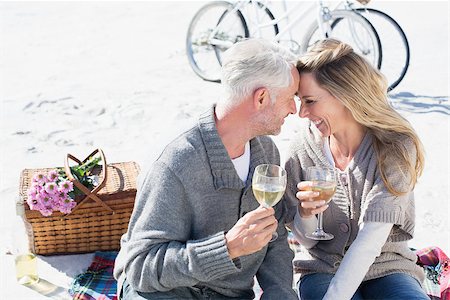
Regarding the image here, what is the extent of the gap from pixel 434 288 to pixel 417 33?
599cm

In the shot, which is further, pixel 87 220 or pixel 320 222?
pixel 87 220

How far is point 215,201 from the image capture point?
3129 mm

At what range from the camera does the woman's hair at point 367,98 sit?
10.5ft

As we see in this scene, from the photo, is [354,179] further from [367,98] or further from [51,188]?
[51,188]

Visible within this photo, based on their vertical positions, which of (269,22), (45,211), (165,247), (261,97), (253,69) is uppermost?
(253,69)

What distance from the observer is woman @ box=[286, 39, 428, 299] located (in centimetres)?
321

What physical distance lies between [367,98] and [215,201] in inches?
32.8

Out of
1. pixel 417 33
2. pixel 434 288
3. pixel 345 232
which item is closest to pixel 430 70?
pixel 417 33

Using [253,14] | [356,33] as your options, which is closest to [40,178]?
[356,33]

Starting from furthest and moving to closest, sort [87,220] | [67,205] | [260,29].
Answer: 1. [260,29]
2. [87,220]
3. [67,205]

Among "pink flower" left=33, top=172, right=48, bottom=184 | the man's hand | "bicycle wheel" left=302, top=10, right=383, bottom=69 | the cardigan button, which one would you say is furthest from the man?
"bicycle wheel" left=302, top=10, right=383, bottom=69

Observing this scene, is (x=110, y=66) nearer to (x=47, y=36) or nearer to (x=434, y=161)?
(x=47, y=36)

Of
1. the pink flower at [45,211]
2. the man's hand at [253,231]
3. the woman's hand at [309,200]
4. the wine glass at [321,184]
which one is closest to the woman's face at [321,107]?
the wine glass at [321,184]

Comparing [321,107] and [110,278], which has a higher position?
[321,107]
